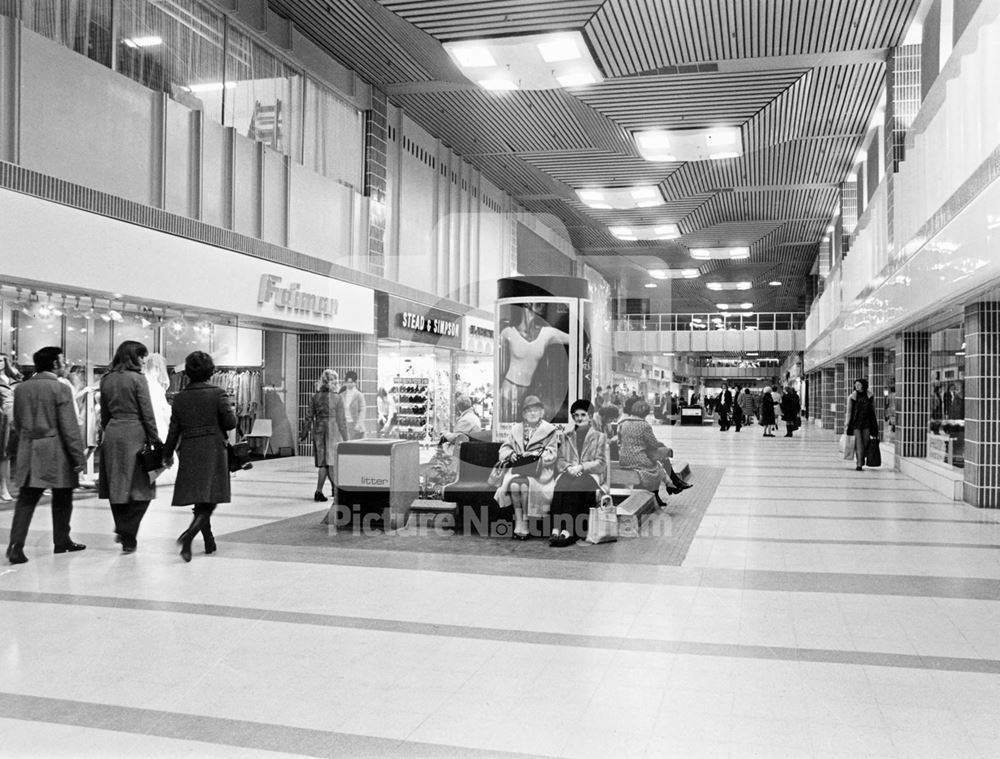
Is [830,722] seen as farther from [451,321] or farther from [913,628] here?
[451,321]

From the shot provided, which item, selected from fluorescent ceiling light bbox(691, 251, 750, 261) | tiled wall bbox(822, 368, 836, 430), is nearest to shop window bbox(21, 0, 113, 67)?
Result: fluorescent ceiling light bbox(691, 251, 750, 261)

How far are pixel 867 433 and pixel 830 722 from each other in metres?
12.1

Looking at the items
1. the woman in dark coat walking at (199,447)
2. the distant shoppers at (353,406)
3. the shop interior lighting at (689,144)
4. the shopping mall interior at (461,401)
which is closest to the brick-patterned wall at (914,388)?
the shopping mall interior at (461,401)

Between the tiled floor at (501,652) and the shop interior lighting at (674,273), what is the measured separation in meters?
26.6

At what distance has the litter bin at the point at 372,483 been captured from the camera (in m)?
7.57

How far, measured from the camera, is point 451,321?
19.5 m

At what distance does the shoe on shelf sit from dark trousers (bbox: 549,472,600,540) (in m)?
3.68

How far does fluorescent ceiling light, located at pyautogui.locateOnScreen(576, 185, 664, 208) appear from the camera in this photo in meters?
20.1

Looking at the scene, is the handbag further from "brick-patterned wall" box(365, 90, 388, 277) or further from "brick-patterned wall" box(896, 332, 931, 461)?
"brick-patterned wall" box(896, 332, 931, 461)

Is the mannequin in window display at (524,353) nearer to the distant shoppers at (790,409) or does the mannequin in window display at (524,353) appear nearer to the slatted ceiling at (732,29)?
the slatted ceiling at (732,29)

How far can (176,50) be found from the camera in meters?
10.9

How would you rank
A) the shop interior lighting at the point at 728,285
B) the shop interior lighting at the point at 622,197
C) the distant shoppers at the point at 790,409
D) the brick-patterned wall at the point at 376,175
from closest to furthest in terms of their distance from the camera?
the brick-patterned wall at the point at 376,175 → the shop interior lighting at the point at 622,197 → the distant shoppers at the point at 790,409 → the shop interior lighting at the point at 728,285

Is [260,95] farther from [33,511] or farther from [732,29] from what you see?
[33,511]

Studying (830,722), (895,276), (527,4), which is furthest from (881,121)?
(830,722)
